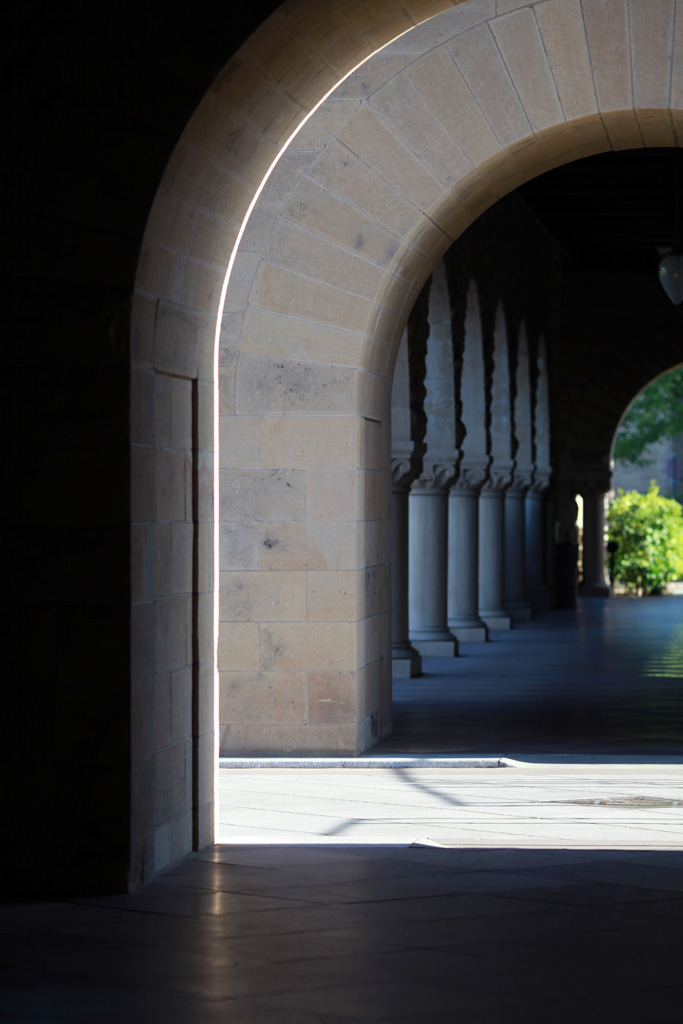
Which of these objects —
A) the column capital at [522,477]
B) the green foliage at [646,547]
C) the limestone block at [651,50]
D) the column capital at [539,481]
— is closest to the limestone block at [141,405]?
the limestone block at [651,50]

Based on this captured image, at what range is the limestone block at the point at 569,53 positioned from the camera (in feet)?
27.0

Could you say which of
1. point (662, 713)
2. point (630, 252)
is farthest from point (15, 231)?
point (630, 252)

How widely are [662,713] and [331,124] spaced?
4.41 meters

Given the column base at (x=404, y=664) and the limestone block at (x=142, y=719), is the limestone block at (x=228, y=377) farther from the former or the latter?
the column base at (x=404, y=664)

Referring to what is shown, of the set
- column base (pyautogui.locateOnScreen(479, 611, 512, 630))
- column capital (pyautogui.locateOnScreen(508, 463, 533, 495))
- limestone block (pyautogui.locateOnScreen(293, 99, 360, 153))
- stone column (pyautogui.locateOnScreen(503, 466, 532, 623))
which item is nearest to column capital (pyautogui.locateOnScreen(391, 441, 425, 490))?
limestone block (pyautogui.locateOnScreen(293, 99, 360, 153))

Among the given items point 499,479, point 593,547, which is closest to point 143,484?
point 499,479

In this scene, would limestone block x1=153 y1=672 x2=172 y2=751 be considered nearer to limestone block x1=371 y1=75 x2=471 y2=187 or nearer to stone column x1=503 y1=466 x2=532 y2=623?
limestone block x1=371 y1=75 x2=471 y2=187

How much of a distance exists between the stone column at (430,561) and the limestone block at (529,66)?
6.19 m

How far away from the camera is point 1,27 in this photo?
485cm

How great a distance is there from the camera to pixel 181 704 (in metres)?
5.36

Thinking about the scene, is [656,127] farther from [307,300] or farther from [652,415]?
[652,415]

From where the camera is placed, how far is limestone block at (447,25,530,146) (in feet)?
27.3

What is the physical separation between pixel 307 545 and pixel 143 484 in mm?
3361

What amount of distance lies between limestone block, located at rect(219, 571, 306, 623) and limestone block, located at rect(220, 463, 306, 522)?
0.32 m
